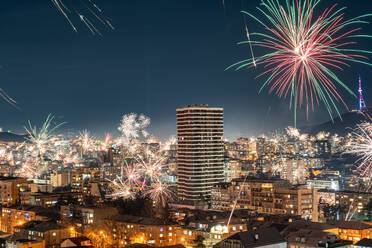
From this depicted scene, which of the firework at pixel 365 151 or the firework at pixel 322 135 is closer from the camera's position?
the firework at pixel 365 151

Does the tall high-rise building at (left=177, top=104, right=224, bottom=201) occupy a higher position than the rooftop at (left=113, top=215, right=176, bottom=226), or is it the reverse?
the tall high-rise building at (left=177, top=104, right=224, bottom=201)

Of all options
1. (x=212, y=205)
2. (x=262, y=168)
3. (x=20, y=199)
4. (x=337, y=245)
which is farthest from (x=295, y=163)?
(x=337, y=245)

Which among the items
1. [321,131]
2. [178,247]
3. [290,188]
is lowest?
[178,247]

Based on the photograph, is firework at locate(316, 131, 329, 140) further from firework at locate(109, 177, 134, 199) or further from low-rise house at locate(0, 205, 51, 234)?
low-rise house at locate(0, 205, 51, 234)

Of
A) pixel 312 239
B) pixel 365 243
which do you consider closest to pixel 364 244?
pixel 365 243

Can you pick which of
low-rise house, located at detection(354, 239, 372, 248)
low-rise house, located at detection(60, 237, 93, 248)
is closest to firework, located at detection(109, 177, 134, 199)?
low-rise house, located at detection(60, 237, 93, 248)

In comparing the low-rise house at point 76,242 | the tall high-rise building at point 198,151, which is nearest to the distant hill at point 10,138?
the tall high-rise building at point 198,151

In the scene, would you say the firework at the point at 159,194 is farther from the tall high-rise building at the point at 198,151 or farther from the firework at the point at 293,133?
the firework at the point at 293,133

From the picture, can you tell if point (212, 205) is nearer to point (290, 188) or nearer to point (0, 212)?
point (290, 188)
